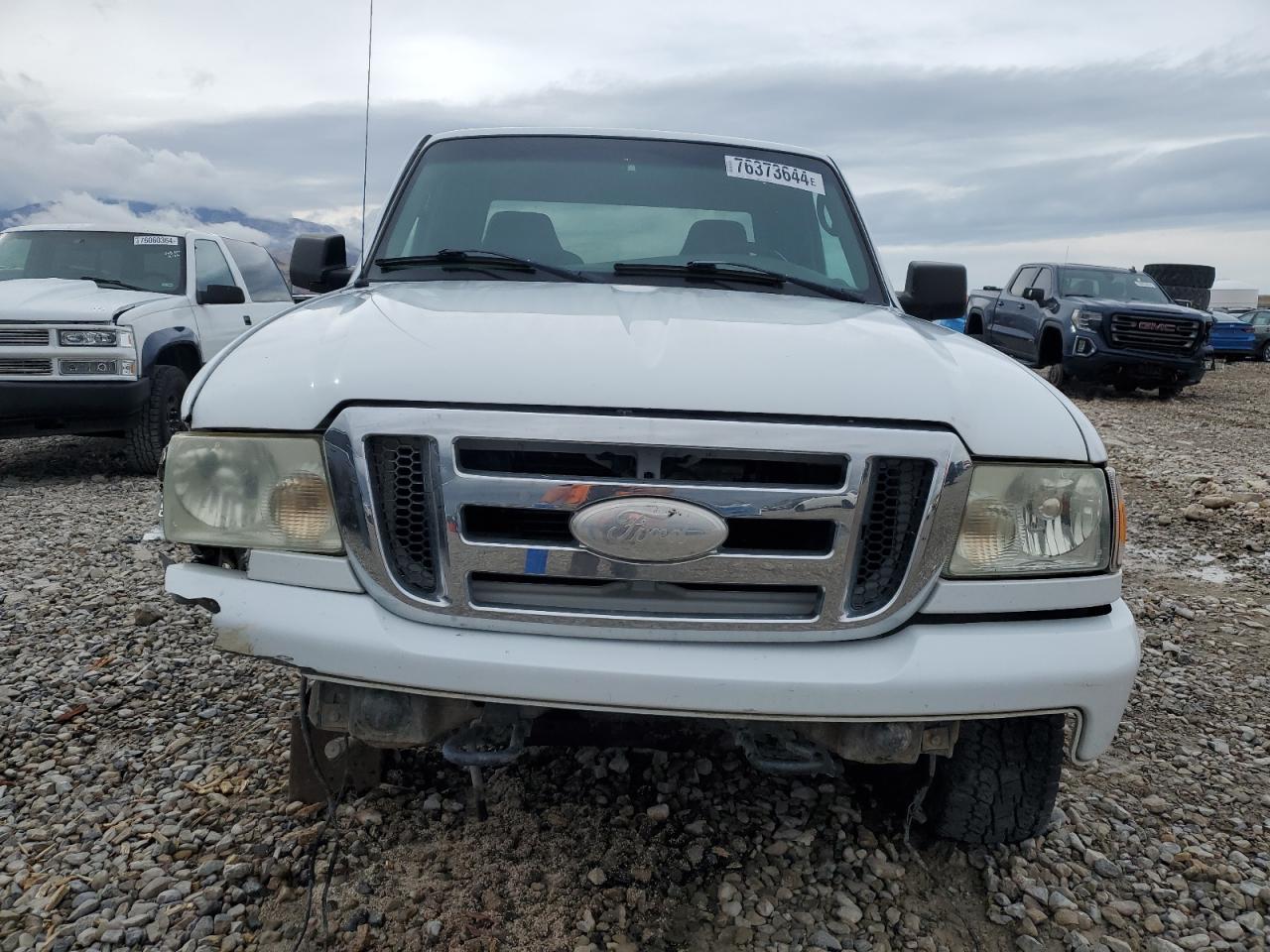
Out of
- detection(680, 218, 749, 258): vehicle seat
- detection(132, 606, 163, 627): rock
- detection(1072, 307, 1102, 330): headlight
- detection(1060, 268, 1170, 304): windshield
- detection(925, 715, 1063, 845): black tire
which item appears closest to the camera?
detection(925, 715, 1063, 845): black tire

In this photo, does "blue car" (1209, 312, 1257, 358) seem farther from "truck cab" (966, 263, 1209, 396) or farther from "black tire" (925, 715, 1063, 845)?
"black tire" (925, 715, 1063, 845)

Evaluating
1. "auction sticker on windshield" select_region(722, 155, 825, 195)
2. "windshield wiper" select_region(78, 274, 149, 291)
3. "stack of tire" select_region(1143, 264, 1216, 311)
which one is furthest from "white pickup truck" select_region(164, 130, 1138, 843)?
"stack of tire" select_region(1143, 264, 1216, 311)

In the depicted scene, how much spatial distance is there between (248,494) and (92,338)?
203 inches

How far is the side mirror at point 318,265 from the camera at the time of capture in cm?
327

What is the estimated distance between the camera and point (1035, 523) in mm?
1768

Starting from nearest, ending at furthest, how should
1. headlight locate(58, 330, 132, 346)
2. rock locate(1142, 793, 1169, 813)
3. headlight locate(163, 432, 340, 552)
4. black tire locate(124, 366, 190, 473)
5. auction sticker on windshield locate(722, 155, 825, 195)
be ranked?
headlight locate(163, 432, 340, 552)
rock locate(1142, 793, 1169, 813)
auction sticker on windshield locate(722, 155, 825, 195)
headlight locate(58, 330, 132, 346)
black tire locate(124, 366, 190, 473)

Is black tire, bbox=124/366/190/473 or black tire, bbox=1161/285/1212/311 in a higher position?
black tire, bbox=1161/285/1212/311

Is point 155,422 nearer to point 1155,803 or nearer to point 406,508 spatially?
point 406,508

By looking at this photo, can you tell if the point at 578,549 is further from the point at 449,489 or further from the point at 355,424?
the point at 355,424

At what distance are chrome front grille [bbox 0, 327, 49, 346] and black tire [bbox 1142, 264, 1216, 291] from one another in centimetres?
Answer: 3099

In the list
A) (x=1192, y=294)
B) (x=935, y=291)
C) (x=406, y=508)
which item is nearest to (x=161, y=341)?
(x=935, y=291)

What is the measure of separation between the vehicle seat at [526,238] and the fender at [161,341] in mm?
4339

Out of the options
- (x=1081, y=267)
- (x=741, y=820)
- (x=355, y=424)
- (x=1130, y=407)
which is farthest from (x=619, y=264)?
(x=1081, y=267)

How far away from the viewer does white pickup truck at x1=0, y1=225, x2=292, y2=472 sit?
234 inches
